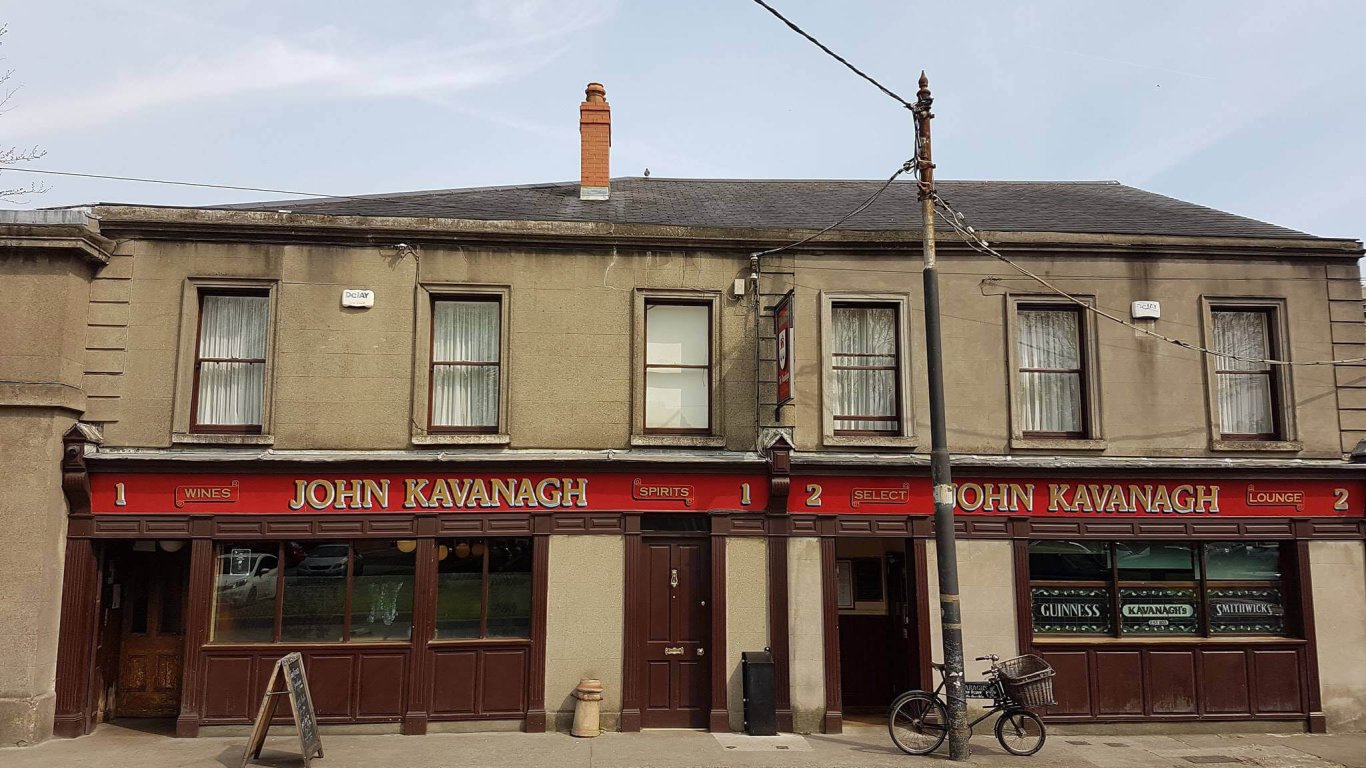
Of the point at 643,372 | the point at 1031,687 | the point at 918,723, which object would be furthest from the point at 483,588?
the point at 1031,687

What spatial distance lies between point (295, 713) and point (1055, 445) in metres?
10.3

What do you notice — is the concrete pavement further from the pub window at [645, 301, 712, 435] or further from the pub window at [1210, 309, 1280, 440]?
the pub window at [1210, 309, 1280, 440]

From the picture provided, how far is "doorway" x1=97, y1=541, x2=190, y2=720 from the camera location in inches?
496

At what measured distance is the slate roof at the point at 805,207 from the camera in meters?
13.5

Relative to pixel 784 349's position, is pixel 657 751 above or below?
below

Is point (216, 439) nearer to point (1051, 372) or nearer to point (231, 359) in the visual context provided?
point (231, 359)

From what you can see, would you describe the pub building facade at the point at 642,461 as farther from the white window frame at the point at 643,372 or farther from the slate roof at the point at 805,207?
the slate roof at the point at 805,207

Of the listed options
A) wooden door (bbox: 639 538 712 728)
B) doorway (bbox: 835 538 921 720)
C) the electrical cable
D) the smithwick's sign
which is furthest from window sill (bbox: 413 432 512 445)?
the electrical cable

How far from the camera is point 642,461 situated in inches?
478

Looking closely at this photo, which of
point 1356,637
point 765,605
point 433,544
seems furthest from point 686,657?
point 1356,637

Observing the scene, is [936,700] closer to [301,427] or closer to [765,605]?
[765,605]

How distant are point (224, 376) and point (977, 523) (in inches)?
416

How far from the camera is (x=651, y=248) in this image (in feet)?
42.2

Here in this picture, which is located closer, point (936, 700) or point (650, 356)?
point (936, 700)
